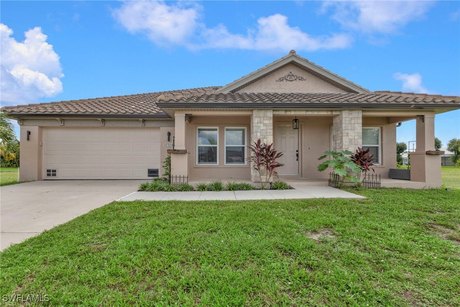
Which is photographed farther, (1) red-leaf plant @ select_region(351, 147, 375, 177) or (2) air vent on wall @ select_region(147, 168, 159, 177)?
(2) air vent on wall @ select_region(147, 168, 159, 177)

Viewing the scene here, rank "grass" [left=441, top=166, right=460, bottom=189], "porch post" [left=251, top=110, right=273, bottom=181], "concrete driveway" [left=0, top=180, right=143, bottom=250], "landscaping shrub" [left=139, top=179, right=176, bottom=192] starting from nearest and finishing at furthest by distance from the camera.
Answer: "concrete driveway" [left=0, top=180, right=143, bottom=250] → "landscaping shrub" [left=139, top=179, right=176, bottom=192] → "porch post" [left=251, top=110, right=273, bottom=181] → "grass" [left=441, top=166, right=460, bottom=189]

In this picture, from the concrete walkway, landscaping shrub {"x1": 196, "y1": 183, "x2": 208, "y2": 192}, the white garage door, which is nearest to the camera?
the concrete walkway

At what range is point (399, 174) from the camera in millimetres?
10375

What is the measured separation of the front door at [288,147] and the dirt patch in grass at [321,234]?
7.22m

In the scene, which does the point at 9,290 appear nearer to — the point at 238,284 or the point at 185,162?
the point at 238,284

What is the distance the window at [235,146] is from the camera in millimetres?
11211

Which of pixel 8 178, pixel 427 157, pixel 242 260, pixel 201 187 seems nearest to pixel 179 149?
pixel 201 187

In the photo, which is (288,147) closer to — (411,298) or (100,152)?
(411,298)

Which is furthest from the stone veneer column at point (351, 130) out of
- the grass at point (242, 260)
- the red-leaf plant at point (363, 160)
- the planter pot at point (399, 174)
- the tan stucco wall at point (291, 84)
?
the grass at point (242, 260)

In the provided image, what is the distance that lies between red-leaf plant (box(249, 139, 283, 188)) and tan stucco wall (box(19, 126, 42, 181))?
10.4m

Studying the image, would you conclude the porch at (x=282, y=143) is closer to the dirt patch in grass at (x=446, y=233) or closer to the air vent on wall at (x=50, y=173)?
the dirt patch in grass at (x=446, y=233)

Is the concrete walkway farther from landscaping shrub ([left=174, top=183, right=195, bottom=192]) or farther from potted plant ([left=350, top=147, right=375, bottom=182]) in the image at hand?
potted plant ([left=350, top=147, right=375, bottom=182])

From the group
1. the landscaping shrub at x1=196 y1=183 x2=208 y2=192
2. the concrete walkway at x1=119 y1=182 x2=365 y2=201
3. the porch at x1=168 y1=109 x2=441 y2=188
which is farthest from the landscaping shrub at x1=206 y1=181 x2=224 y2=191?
the porch at x1=168 y1=109 x2=441 y2=188

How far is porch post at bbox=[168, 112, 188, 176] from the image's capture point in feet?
29.0
